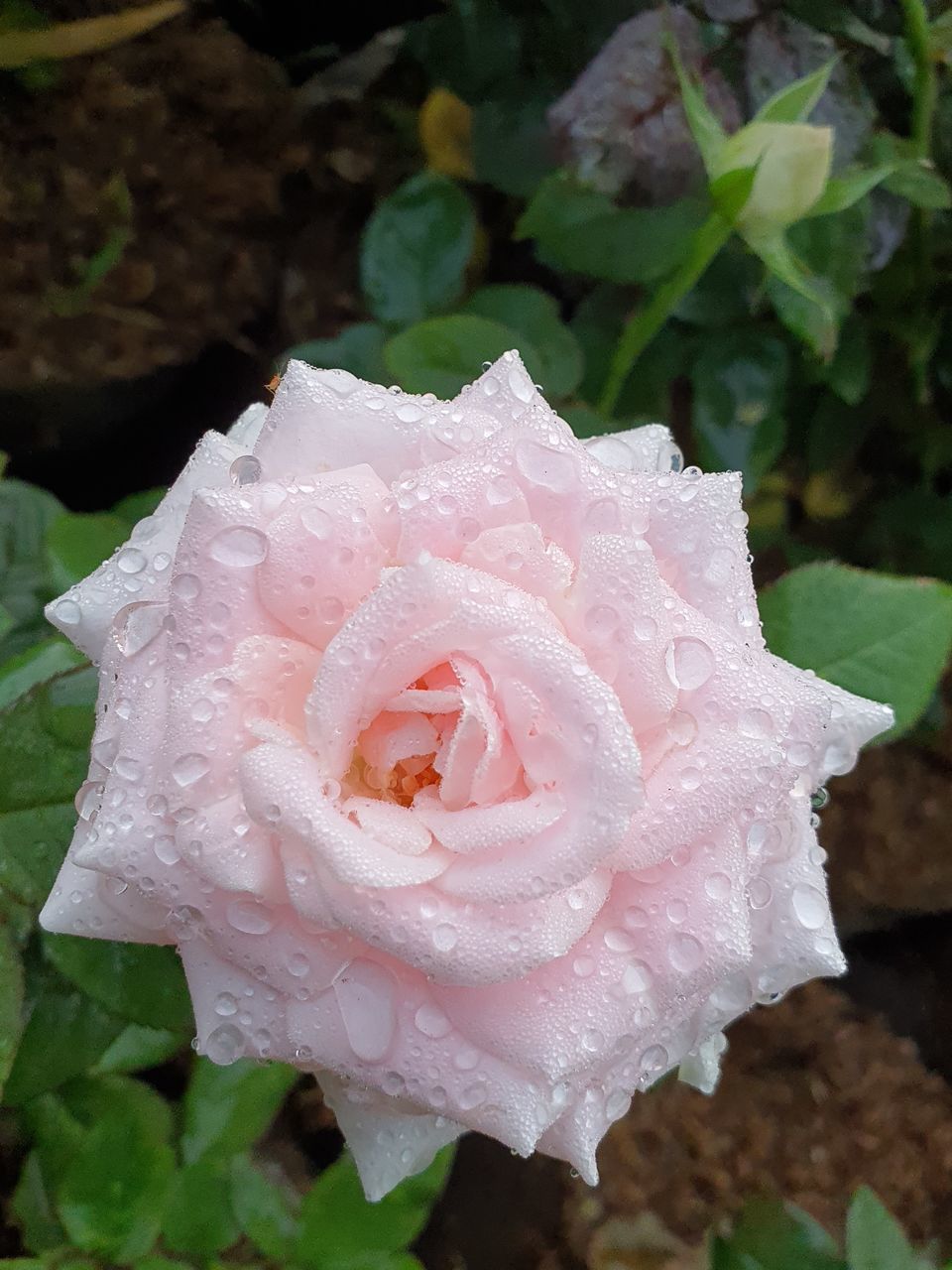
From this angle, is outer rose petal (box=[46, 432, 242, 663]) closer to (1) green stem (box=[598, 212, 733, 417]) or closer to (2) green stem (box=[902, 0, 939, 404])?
(1) green stem (box=[598, 212, 733, 417])

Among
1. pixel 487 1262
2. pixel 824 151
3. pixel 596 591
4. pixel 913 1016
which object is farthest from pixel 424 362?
pixel 913 1016

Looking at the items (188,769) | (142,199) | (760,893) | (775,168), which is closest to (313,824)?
(188,769)

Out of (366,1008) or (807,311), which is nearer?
(366,1008)

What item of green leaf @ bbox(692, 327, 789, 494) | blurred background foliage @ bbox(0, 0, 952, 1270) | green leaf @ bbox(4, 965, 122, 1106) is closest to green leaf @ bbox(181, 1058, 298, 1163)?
blurred background foliage @ bbox(0, 0, 952, 1270)

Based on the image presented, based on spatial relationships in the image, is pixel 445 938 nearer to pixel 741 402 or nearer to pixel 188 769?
pixel 188 769

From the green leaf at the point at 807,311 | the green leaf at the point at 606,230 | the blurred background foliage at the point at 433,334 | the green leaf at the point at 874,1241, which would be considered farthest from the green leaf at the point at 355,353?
Answer: the green leaf at the point at 874,1241
